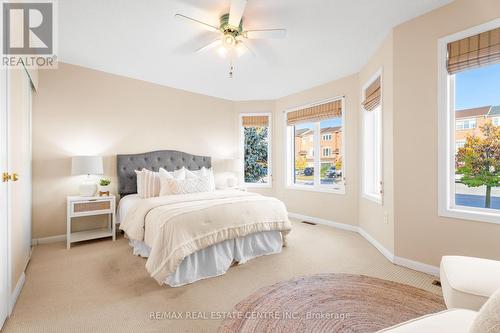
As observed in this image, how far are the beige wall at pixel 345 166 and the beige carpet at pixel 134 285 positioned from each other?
34.9 inches

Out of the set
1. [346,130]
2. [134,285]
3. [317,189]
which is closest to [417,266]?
[317,189]

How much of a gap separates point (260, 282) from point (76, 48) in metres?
3.61

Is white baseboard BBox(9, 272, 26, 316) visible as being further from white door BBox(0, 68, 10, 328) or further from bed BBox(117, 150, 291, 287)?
bed BBox(117, 150, 291, 287)

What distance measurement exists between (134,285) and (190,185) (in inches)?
65.9

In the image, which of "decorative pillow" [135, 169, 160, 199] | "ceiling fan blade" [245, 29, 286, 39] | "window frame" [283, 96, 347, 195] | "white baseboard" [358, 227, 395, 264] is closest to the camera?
"ceiling fan blade" [245, 29, 286, 39]

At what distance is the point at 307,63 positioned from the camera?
3668mm

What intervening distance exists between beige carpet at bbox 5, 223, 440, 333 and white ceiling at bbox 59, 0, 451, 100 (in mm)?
2629

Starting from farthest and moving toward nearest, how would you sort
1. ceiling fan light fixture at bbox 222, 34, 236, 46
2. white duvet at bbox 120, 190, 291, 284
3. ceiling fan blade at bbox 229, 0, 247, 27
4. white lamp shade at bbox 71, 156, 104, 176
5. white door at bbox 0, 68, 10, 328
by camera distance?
white lamp shade at bbox 71, 156, 104, 176, ceiling fan light fixture at bbox 222, 34, 236, 46, white duvet at bbox 120, 190, 291, 284, ceiling fan blade at bbox 229, 0, 247, 27, white door at bbox 0, 68, 10, 328

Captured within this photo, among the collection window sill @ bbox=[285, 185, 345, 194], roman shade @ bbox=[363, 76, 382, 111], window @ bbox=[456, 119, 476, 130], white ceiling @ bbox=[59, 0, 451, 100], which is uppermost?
white ceiling @ bbox=[59, 0, 451, 100]

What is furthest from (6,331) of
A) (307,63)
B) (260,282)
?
(307,63)

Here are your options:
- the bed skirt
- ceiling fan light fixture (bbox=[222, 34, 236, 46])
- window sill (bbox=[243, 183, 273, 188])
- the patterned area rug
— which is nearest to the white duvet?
the bed skirt

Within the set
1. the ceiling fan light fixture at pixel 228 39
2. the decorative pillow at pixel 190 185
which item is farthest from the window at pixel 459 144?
the decorative pillow at pixel 190 185

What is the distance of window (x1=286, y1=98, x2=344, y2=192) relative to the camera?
4461 millimetres

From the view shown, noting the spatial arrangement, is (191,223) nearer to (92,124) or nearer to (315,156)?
(92,124)
